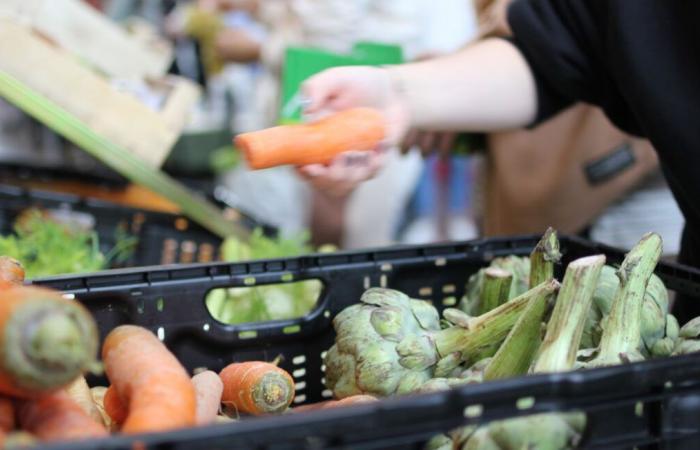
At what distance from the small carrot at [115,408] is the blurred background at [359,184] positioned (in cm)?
77

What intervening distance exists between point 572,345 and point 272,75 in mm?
2500

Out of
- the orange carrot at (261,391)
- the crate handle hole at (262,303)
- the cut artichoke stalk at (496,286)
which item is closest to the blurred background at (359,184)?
the crate handle hole at (262,303)

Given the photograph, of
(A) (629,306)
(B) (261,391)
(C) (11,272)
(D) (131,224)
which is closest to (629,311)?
(A) (629,306)

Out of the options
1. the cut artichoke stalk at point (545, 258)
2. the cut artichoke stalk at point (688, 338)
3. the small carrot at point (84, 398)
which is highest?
the cut artichoke stalk at point (545, 258)

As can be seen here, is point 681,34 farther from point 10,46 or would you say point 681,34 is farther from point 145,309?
point 10,46

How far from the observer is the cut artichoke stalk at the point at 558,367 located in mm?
668

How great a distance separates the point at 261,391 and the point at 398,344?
0.49 feet

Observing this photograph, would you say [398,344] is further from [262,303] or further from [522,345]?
[262,303]

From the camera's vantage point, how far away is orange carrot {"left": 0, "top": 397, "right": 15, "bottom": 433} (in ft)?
2.04

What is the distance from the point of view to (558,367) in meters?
0.72

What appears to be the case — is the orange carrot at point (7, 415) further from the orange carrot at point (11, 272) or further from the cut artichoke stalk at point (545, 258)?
the cut artichoke stalk at point (545, 258)

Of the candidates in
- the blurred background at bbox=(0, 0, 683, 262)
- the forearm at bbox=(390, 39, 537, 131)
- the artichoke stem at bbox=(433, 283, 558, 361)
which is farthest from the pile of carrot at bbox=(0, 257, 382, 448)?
the blurred background at bbox=(0, 0, 683, 262)

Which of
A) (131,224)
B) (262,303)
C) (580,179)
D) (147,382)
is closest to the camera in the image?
(147,382)

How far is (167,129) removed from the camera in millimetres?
1660
